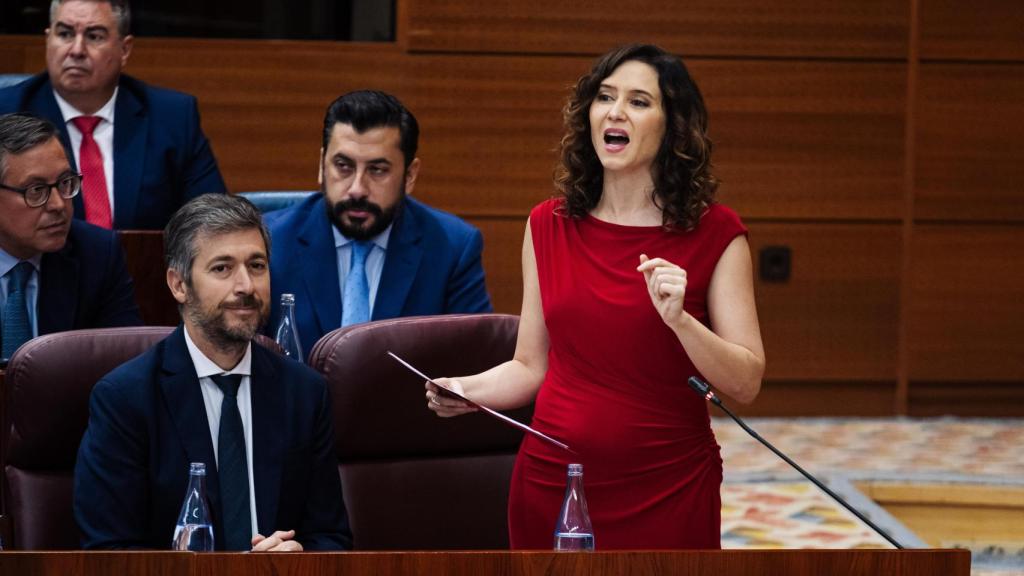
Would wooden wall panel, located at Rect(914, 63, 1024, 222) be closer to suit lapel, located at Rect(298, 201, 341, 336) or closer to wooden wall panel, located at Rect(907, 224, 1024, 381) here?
wooden wall panel, located at Rect(907, 224, 1024, 381)

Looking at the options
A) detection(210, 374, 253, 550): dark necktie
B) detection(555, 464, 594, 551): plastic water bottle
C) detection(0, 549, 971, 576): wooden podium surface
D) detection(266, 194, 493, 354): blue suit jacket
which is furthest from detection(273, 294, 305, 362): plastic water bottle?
detection(0, 549, 971, 576): wooden podium surface

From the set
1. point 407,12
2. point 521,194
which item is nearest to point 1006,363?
point 521,194

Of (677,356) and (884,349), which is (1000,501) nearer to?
(884,349)

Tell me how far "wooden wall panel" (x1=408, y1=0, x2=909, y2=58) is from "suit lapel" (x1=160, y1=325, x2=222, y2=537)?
298 centimetres

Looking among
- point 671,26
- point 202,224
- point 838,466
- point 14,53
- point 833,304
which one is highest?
point 671,26

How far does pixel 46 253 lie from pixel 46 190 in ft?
0.37

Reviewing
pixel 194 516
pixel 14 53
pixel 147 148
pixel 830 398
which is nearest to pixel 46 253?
pixel 147 148

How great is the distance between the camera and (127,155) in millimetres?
3371

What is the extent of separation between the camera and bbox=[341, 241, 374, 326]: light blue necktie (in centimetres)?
267

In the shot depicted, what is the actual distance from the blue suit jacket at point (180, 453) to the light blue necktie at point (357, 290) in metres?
0.64

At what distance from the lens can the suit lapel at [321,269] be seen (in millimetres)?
2615

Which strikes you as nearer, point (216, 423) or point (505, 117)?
point (216, 423)

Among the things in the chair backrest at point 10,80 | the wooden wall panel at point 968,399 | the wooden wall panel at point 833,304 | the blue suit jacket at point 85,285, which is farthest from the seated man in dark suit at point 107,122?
the wooden wall panel at point 968,399

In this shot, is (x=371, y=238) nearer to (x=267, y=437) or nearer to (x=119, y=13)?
(x=267, y=437)
